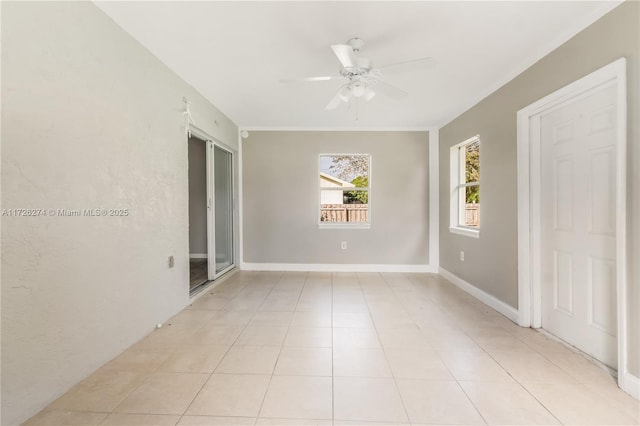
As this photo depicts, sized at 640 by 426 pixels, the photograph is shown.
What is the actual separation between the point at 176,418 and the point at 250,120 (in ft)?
12.7

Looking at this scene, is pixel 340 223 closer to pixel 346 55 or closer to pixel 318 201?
pixel 318 201

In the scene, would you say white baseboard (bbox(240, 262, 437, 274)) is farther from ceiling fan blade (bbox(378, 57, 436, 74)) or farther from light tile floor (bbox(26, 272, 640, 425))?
ceiling fan blade (bbox(378, 57, 436, 74))

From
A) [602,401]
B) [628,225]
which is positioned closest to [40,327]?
[602,401]

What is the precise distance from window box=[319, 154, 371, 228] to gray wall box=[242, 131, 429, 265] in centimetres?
12

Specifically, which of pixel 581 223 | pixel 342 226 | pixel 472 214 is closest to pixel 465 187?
pixel 472 214

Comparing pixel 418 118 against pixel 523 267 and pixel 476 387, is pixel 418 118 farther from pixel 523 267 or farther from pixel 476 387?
pixel 476 387

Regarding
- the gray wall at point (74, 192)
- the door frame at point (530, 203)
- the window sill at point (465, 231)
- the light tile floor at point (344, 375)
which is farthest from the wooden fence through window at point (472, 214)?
the gray wall at point (74, 192)

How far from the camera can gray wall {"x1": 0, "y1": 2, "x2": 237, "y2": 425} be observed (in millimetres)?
1428

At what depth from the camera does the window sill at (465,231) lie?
3608mm

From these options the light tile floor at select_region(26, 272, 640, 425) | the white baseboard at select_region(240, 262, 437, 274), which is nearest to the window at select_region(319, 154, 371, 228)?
the white baseboard at select_region(240, 262, 437, 274)

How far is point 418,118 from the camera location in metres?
4.28

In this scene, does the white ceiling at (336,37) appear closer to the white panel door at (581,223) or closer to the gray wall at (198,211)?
the white panel door at (581,223)

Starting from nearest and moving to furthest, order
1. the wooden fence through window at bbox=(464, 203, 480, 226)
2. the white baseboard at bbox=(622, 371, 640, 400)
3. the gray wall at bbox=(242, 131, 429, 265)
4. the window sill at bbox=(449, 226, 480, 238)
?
the white baseboard at bbox=(622, 371, 640, 400) → the window sill at bbox=(449, 226, 480, 238) → the wooden fence through window at bbox=(464, 203, 480, 226) → the gray wall at bbox=(242, 131, 429, 265)

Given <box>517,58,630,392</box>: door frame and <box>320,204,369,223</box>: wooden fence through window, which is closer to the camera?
<box>517,58,630,392</box>: door frame
